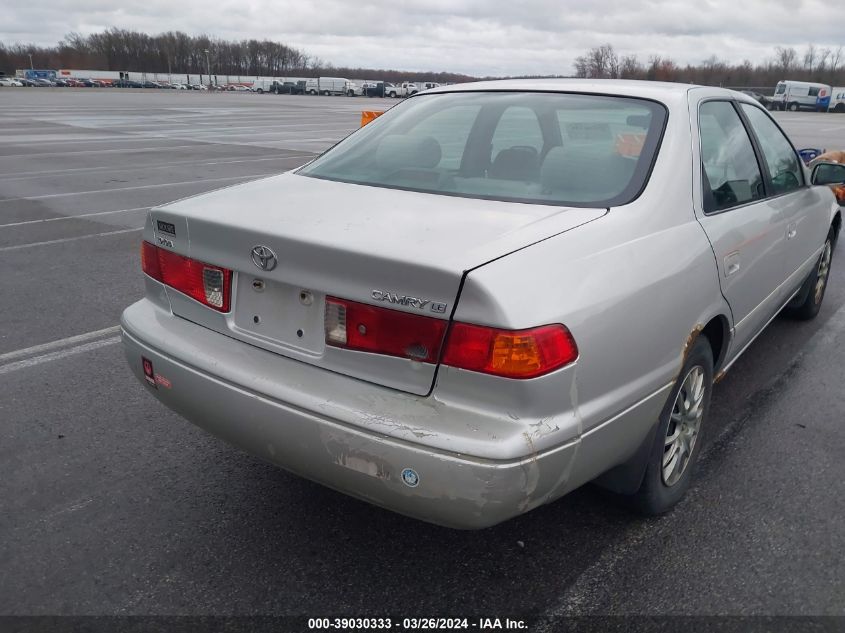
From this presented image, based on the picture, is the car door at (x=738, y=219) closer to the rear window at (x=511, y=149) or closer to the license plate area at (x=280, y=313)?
the rear window at (x=511, y=149)

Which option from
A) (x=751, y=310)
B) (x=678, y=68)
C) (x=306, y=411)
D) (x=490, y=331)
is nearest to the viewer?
(x=490, y=331)

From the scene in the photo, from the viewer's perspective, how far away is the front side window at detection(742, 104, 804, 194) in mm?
3791

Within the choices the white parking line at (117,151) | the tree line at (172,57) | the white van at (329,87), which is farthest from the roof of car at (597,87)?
the tree line at (172,57)

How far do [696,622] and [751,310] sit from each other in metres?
1.62

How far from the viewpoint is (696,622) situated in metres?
2.30

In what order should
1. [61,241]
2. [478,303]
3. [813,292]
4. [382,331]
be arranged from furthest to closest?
1. [61,241]
2. [813,292]
3. [382,331]
4. [478,303]

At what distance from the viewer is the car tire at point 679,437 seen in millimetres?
2623

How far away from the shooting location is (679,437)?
2.86 metres

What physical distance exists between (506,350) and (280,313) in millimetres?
789

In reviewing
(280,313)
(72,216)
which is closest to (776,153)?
(280,313)

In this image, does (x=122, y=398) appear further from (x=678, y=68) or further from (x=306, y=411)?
(x=678, y=68)

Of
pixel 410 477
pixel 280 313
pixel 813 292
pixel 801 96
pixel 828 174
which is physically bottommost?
pixel 813 292

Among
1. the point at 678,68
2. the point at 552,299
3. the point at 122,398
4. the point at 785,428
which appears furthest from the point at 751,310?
the point at 678,68

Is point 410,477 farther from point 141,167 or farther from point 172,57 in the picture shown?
point 172,57
